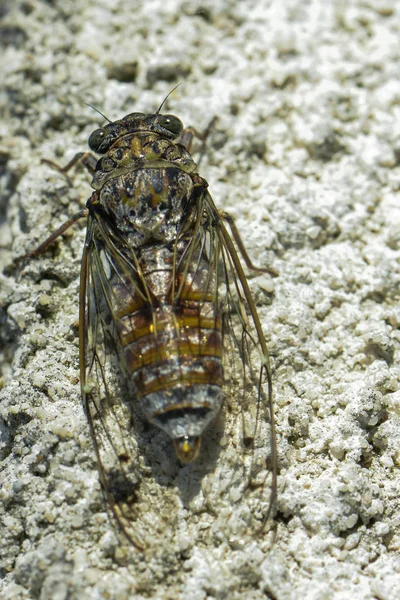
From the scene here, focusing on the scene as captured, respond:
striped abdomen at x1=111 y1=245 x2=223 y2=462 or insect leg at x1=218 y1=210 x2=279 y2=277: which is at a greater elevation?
insect leg at x1=218 y1=210 x2=279 y2=277

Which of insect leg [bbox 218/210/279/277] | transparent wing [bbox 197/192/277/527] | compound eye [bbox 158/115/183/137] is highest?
compound eye [bbox 158/115/183/137]

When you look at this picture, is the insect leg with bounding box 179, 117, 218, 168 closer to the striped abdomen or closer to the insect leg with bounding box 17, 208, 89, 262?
the insect leg with bounding box 17, 208, 89, 262

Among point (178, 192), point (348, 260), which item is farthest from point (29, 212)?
point (348, 260)

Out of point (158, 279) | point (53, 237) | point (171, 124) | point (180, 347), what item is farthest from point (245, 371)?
point (171, 124)

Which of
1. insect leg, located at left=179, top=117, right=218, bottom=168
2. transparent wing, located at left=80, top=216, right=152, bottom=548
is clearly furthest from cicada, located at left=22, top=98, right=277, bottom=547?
insect leg, located at left=179, top=117, right=218, bottom=168

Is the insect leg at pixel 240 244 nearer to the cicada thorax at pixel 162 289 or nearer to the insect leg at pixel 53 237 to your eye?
the cicada thorax at pixel 162 289
